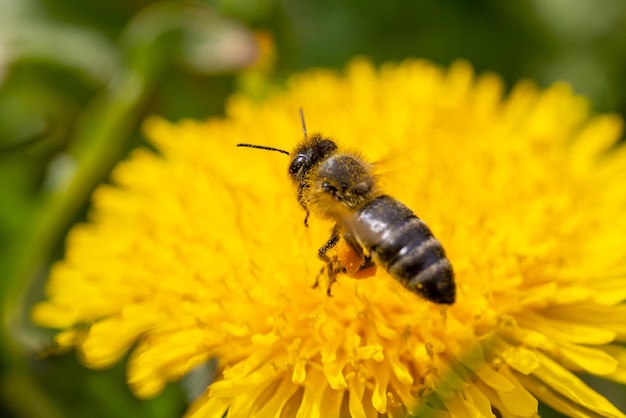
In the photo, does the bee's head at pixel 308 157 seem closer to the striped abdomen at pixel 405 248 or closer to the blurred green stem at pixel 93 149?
the striped abdomen at pixel 405 248

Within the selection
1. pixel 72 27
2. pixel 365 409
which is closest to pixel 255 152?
pixel 365 409

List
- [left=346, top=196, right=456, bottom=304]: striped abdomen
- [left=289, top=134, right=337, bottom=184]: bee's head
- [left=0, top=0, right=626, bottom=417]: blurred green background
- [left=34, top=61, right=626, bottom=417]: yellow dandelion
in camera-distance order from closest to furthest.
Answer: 1. [left=346, top=196, right=456, bottom=304]: striped abdomen
2. [left=34, top=61, right=626, bottom=417]: yellow dandelion
3. [left=289, top=134, right=337, bottom=184]: bee's head
4. [left=0, top=0, right=626, bottom=417]: blurred green background

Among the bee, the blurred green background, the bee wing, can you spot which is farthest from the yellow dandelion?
the blurred green background

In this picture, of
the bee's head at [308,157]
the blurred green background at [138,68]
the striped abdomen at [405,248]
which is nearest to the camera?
the striped abdomen at [405,248]

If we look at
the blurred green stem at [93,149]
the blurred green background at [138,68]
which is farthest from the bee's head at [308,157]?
the blurred green stem at [93,149]

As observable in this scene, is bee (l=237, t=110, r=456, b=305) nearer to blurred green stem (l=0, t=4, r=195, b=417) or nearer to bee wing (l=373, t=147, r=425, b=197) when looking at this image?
bee wing (l=373, t=147, r=425, b=197)

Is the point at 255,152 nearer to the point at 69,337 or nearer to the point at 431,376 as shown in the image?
the point at 69,337
